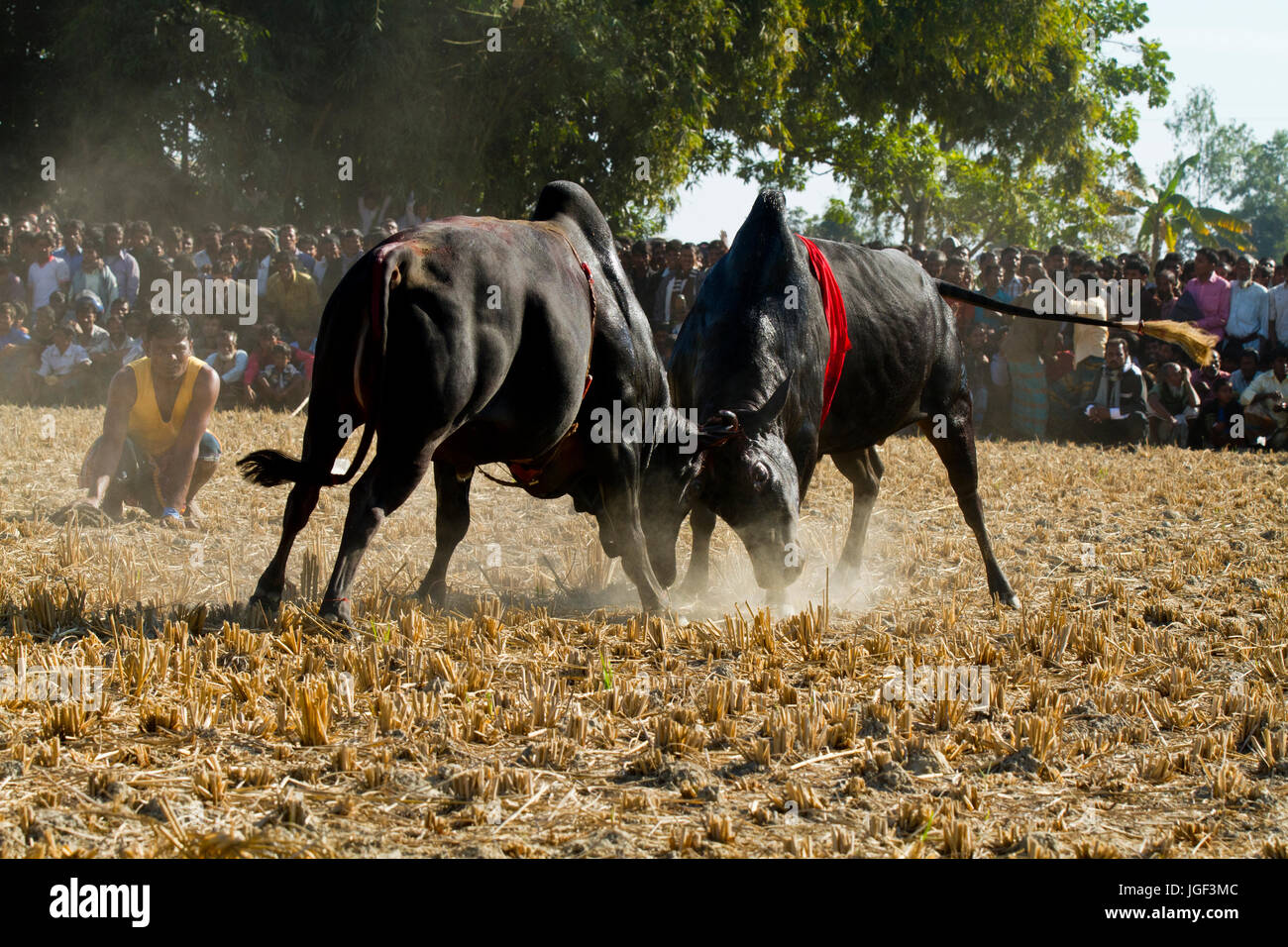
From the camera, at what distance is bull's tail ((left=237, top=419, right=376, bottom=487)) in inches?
161

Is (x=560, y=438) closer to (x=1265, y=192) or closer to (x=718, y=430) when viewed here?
(x=718, y=430)

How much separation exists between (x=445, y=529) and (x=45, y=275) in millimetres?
9832

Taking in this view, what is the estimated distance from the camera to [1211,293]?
500 inches

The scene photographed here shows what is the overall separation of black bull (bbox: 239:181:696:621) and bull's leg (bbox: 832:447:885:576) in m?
1.52

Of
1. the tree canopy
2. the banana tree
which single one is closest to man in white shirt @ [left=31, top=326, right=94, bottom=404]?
the tree canopy

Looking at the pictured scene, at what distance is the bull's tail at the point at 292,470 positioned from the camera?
408cm

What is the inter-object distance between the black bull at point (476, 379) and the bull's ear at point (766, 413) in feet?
1.08

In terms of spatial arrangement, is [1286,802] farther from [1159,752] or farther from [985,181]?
[985,181]

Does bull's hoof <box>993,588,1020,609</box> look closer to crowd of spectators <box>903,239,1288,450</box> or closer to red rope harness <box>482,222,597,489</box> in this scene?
red rope harness <box>482,222,597,489</box>

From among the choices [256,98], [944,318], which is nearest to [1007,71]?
[256,98]

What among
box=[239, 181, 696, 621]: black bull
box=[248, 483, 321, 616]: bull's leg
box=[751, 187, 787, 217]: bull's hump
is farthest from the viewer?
box=[751, 187, 787, 217]: bull's hump

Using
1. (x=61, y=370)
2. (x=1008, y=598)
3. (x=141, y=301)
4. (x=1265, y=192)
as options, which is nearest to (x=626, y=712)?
(x=1008, y=598)

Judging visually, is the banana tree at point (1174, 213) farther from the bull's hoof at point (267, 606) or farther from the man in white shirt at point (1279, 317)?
the bull's hoof at point (267, 606)

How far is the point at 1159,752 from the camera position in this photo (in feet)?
11.8
